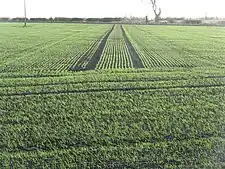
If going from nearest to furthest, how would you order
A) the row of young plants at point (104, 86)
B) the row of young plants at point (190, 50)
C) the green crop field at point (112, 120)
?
the green crop field at point (112, 120)
the row of young plants at point (104, 86)
the row of young plants at point (190, 50)

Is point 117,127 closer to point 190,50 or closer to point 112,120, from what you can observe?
point 112,120

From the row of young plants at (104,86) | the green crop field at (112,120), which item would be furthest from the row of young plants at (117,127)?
the row of young plants at (104,86)

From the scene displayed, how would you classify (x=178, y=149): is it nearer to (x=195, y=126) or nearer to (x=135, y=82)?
(x=195, y=126)

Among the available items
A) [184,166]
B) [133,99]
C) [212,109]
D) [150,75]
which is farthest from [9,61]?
[184,166]

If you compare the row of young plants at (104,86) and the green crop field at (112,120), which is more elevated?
the row of young plants at (104,86)

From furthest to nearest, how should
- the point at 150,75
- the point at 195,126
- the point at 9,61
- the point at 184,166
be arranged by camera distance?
the point at 9,61, the point at 150,75, the point at 195,126, the point at 184,166

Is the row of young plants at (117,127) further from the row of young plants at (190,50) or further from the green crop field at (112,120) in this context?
the row of young plants at (190,50)

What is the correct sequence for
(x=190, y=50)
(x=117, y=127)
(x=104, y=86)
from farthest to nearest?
(x=190, y=50)
(x=104, y=86)
(x=117, y=127)

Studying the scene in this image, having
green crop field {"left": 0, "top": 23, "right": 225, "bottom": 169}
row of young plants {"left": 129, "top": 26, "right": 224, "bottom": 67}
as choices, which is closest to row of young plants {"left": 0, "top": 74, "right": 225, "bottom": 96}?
green crop field {"left": 0, "top": 23, "right": 225, "bottom": 169}

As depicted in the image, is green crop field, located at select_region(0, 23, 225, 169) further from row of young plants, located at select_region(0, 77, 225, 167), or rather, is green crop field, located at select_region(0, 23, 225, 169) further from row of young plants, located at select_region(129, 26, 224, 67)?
row of young plants, located at select_region(129, 26, 224, 67)

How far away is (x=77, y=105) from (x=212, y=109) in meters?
3.82

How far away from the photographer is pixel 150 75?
38.1ft

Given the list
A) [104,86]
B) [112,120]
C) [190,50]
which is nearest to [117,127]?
[112,120]

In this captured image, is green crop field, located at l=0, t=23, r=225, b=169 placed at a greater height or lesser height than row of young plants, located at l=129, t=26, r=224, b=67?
lesser
